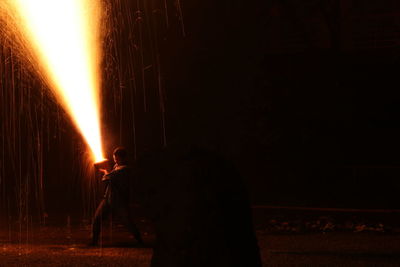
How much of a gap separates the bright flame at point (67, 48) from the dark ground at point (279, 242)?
4.50 feet

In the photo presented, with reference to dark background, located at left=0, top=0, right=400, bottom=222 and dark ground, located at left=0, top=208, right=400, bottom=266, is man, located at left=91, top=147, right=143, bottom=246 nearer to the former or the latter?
dark ground, located at left=0, top=208, right=400, bottom=266

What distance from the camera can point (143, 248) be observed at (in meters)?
11.1

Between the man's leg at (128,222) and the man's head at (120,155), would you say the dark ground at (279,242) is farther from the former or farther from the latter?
the man's head at (120,155)

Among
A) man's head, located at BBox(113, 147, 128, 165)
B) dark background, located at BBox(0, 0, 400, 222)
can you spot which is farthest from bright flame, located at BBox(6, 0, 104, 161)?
dark background, located at BBox(0, 0, 400, 222)

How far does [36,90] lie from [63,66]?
890cm

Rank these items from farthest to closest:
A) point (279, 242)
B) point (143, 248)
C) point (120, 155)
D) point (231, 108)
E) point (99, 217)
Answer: point (231, 108)
point (279, 242)
point (120, 155)
point (99, 217)
point (143, 248)

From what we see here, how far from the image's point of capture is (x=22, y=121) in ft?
71.9

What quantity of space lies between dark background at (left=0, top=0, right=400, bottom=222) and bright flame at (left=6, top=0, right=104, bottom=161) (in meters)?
4.92

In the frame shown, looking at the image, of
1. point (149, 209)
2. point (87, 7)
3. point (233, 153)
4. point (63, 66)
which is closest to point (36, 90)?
point (233, 153)

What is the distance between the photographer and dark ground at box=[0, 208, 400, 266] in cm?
999

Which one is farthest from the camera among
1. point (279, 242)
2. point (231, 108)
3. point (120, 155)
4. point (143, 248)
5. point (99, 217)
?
point (231, 108)

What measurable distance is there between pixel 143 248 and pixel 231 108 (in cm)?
920

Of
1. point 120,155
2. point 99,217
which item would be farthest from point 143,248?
point 120,155

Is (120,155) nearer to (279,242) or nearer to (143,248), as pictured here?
(143,248)
